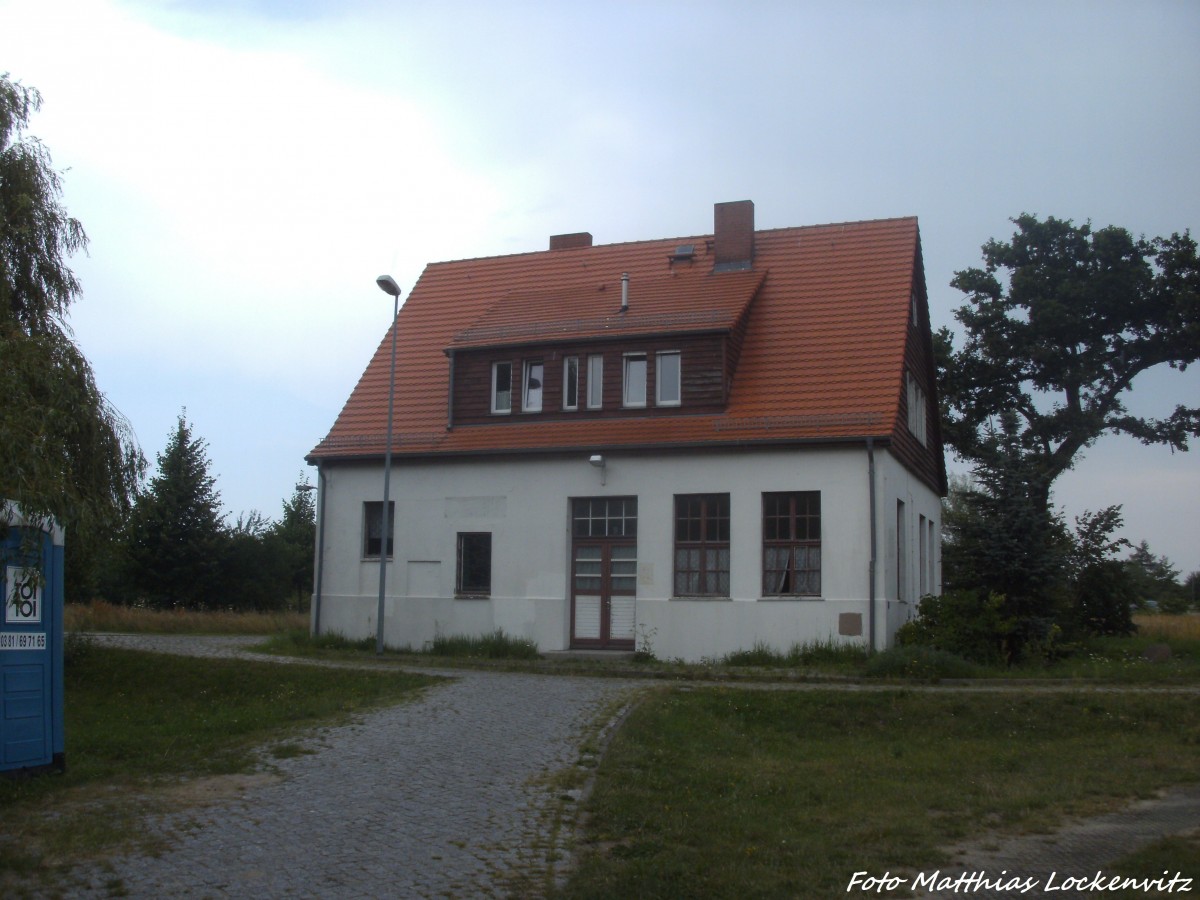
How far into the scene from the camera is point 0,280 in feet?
61.4

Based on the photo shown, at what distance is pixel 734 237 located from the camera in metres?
28.4

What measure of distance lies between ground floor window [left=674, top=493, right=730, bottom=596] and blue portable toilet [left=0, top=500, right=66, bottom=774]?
13.8 m

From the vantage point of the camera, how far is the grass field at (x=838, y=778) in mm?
8391

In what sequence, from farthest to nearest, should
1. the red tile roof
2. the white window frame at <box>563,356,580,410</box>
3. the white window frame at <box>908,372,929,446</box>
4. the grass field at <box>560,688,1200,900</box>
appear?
the white window frame at <box>908,372,929,446</box> → the white window frame at <box>563,356,580,410</box> → the red tile roof → the grass field at <box>560,688,1200,900</box>

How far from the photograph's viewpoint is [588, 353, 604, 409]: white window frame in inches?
1001

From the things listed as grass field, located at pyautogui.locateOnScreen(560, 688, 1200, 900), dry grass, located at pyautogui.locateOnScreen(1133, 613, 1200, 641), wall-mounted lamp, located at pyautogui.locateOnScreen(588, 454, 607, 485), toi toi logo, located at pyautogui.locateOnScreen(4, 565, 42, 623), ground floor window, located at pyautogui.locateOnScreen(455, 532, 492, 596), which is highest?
wall-mounted lamp, located at pyautogui.locateOnScreen(588, 454, 607, 485)

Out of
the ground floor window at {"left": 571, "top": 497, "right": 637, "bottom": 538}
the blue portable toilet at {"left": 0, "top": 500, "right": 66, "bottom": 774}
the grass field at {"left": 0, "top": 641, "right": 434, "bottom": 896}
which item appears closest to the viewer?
the grass field at {"left": 0, "top": 641, "right": 434, "bottom": 896}

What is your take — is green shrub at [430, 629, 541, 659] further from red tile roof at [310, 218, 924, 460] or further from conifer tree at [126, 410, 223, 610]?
conifer tree at [126, 410, 223, 610]

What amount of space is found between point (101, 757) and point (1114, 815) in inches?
375

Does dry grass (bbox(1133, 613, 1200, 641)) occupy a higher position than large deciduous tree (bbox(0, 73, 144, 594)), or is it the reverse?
large deciduous tree (bbox(0, 73, 144, 594))

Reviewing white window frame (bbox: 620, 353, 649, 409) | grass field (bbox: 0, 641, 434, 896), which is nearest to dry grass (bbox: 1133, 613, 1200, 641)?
white window frame (bbox: 620, 353, 649, 409)

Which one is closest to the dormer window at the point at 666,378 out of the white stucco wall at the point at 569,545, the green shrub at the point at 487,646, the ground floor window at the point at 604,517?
the white stucco wall at the point at 569,545

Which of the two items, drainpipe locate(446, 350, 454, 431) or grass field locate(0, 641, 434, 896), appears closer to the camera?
grass field locate(0, 641, 434, 896)

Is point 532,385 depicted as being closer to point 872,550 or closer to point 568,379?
point 568,379
